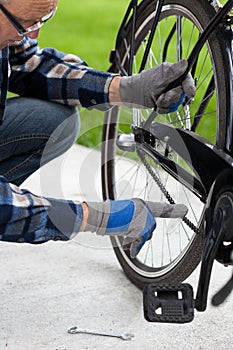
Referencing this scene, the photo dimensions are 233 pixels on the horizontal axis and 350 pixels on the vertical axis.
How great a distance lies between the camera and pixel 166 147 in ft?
7.34

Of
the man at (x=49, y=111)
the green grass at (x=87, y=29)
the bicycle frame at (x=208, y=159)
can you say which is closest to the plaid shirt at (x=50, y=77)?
the man at (x=49, y=111)

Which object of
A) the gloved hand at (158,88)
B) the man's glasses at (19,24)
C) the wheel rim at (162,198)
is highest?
the man's glasses at (19,24)

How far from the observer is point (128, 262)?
2754mm

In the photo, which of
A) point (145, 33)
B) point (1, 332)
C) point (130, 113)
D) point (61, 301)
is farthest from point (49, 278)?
point (145, 33)

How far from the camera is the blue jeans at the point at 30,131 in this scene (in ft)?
8.17

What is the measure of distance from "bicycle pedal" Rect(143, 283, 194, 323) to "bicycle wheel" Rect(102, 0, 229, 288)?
0.28 meters

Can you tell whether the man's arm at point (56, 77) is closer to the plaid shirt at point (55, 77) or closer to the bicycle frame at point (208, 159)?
the plaid shirt at point (55, 77)

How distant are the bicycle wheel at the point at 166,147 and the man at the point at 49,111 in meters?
0.12

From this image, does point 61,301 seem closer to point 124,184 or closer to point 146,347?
point 146,347

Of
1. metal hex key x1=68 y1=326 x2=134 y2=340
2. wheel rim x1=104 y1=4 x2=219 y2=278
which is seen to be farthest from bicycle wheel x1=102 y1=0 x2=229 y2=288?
metal hex key x1=68 y1=326 x2=134 y2=340

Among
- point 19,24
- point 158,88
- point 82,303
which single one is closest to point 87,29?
point 82,303

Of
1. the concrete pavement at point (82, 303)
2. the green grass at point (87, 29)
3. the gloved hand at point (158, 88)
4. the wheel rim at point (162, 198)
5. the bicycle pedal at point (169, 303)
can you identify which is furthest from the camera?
the green grass at point (87, 29)

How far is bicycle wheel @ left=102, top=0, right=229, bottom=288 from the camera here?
216 cm

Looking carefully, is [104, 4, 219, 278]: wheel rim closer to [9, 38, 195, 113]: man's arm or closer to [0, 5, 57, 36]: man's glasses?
[9, 38, 195, 113]: man's arm
